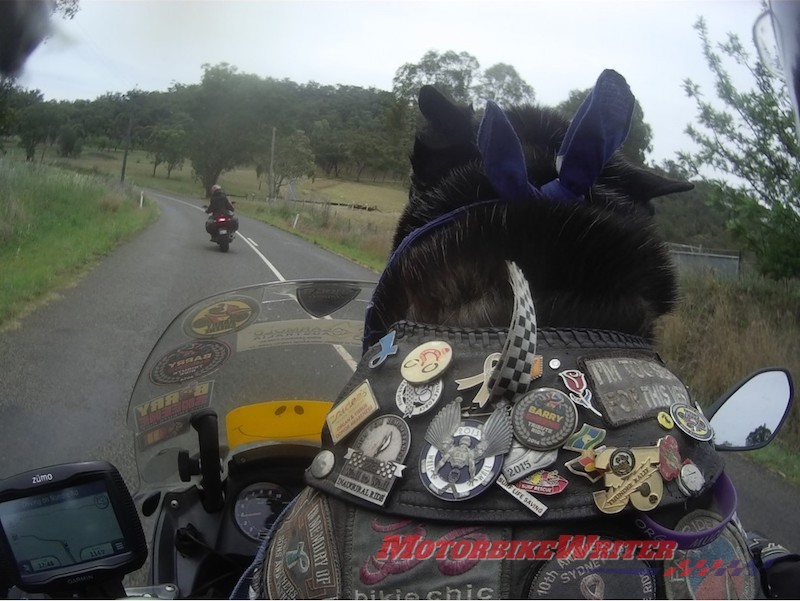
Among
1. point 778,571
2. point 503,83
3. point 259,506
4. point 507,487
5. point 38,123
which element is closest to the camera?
point 507,487

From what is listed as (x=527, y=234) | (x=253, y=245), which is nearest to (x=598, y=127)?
(x=527, y=234)

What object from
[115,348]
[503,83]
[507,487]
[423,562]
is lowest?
[115,348]

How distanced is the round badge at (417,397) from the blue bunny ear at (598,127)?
39 centimetres

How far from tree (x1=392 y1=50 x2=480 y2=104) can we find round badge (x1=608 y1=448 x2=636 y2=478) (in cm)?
91

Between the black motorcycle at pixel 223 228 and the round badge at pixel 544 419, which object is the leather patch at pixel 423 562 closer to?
the round badge at pixel 544 419

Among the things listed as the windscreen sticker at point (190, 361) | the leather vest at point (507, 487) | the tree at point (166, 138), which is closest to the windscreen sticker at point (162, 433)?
the windscreen sticker at point (190, 361)

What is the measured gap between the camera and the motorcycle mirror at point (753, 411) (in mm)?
1504

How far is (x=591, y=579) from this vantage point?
2.94ft

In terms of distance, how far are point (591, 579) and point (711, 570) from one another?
192mm

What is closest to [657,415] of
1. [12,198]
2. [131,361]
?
[131,361]

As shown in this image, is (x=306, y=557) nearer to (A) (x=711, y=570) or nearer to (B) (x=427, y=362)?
(B) (x=427, y=362)

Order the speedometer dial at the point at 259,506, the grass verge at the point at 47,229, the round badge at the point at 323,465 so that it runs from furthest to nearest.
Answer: the grass verge at the point at 47,229, the speedometer dial at the point at 259,506, the round badge at the point at 323,465

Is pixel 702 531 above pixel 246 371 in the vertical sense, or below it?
above

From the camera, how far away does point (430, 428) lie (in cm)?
94
